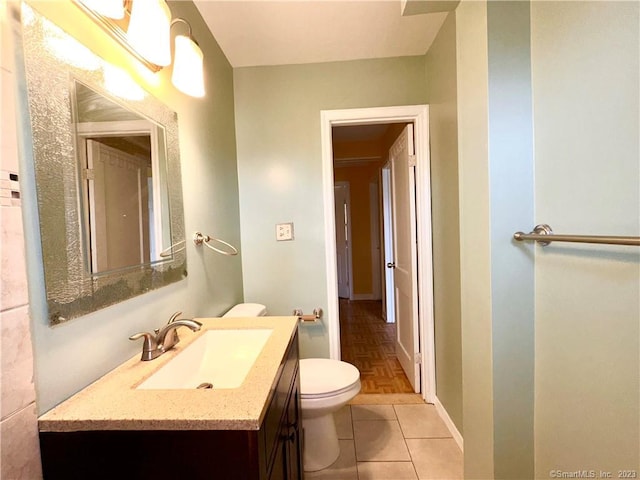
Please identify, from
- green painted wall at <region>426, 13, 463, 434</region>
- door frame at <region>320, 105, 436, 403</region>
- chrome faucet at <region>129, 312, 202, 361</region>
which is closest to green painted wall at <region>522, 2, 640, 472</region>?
green painted wall at <region>426, 13, 463, 434</region>

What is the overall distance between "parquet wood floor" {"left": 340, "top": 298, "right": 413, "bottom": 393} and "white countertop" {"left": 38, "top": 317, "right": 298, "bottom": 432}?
172cm

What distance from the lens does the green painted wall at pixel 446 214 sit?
151 centimetres

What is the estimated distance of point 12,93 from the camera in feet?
1.88

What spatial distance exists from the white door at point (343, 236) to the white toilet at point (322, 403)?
319cm

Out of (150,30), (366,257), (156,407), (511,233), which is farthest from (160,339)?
(366,257)

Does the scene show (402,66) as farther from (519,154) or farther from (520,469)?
A: (520,469)

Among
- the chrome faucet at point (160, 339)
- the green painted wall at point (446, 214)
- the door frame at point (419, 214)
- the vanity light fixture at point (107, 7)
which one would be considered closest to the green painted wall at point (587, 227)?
the green painted wall at point (446, 214)

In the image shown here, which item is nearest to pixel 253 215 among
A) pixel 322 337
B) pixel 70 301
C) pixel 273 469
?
pixel 322 337

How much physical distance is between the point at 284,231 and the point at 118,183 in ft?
3.83

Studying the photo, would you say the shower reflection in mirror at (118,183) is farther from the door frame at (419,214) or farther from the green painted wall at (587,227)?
the green painted wall at (587,227)

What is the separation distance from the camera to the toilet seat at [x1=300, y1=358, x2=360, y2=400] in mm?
1348

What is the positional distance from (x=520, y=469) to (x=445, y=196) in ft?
4.23

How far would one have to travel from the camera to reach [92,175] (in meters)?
0.76

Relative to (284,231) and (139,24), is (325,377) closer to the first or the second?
(284,231)
